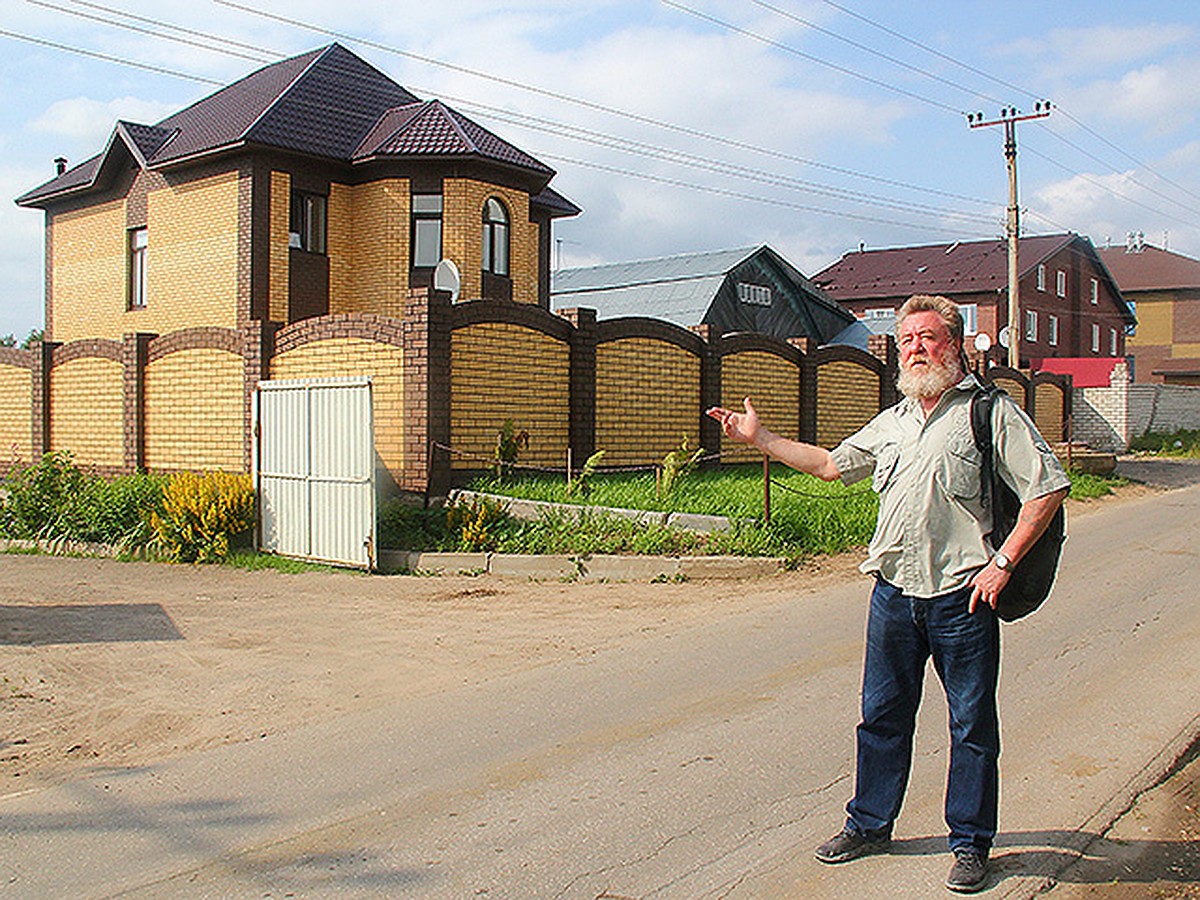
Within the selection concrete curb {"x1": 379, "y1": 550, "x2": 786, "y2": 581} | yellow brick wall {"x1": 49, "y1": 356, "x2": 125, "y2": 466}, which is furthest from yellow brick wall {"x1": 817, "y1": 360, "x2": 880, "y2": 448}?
yellow brick wall {"x1": 49, "y1": 356, "x2": 125, "y2": 466}

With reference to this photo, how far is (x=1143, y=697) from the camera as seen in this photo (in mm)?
6641

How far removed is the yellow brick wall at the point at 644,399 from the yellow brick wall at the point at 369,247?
19.8 feet

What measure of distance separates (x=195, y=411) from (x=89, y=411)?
337 centimetres

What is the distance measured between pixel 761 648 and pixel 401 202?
49.0 ft

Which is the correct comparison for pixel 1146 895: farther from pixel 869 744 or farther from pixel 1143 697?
pixel 1143 697

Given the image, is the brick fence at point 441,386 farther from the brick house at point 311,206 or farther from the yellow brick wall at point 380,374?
the brick house at point 311,206

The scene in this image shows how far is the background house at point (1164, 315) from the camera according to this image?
59.5 meters

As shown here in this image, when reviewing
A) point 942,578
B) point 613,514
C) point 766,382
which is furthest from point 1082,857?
point 766,382

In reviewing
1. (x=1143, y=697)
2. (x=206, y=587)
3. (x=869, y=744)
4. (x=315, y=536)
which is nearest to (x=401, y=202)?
(x=315, y=536)

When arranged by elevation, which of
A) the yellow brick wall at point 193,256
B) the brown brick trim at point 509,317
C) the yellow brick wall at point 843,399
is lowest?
the yellow brick wall at point 843,399

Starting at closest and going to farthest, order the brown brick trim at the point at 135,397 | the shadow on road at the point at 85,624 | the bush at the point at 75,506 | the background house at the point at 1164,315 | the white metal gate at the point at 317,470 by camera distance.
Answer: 1. the shadow on road at the point at 85,624
2. the white metal gate at the point at 317,470
3. the bush at the point at 75,506
4. the brown brick trim at the point at 135,397
5. the background house at the point at 1164,315

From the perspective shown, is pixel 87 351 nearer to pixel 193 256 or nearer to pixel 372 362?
pixel 193 256

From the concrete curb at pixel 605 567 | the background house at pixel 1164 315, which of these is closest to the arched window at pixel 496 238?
the concrete curb at pixel 605 567

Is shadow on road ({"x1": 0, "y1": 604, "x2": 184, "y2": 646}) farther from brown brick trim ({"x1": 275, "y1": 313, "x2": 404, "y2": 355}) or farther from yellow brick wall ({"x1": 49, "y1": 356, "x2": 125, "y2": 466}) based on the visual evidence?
yellow brick wall ({"x1": 49, "y1": 356, "x2": 125, "y2": 466})
